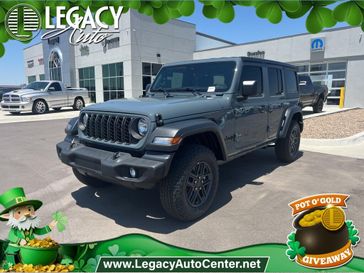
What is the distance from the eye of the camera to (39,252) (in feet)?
6.76

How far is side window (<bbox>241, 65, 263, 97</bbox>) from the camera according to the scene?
4.42 metres

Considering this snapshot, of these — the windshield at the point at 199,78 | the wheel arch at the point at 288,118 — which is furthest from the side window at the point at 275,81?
the windshield at the point at 199,78

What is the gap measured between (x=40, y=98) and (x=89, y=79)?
35.9ft

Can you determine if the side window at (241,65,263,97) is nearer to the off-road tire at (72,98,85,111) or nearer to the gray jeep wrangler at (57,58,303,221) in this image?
the gray jeep wrangler at (57,58,303,221)

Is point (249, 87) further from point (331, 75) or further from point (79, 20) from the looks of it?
point (331, 75)

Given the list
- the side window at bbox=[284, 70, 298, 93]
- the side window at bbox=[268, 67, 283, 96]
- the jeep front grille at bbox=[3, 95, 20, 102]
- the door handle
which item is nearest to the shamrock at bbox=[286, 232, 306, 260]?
the door handle

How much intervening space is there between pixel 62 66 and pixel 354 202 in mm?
31373

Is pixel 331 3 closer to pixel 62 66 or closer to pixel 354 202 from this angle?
pixel 354 202

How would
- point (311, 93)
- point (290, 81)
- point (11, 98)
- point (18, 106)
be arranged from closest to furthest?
point (290, 81)
point (311, 93)
point (18, 106)
point (11, 98)

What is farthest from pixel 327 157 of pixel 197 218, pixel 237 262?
pixel 237 262

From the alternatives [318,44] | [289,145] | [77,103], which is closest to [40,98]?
[77,103]

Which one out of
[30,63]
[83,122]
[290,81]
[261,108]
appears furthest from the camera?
[30,63]

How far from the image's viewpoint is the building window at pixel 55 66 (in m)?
30.6

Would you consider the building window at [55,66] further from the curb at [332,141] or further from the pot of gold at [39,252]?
the pot of gold at [39,252]
